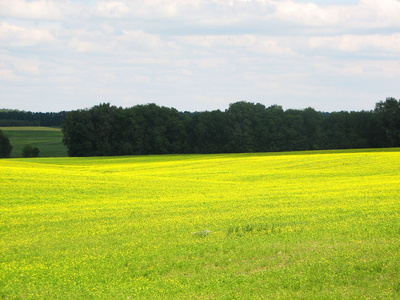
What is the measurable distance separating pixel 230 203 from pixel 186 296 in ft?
40.9

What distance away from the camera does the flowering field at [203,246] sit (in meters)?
10.0

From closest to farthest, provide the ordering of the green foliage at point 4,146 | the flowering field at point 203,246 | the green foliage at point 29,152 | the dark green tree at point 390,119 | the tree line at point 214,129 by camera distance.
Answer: the flowering field at point 203,246, the dark green tree at point 390,119, the tree line at point 214,129, the green foliage at point 4,146, the green foliage at point 29,152

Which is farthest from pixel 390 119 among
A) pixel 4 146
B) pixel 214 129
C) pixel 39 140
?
pixel 39 140

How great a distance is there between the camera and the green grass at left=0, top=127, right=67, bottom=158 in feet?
439

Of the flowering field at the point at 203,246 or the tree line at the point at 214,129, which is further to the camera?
the tree line at the point at 214,129

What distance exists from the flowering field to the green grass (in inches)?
4440

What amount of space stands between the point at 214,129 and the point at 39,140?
86.6m

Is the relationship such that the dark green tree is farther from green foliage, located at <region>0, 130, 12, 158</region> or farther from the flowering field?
green foliage, located at <region>0, 130, 12, 158</region>

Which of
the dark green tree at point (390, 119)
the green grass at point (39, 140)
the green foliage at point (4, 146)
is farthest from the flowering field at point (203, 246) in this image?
the green grass at point (39, 140)

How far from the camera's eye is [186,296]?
379 inches

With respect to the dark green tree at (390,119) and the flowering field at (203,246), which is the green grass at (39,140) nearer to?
the dark green tree at (390,119)

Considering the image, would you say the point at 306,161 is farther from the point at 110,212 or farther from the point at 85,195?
the point at 110,212

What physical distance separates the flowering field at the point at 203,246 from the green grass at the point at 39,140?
11278cm

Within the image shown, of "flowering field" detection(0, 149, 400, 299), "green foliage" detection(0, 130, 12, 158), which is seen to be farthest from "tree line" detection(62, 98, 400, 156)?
"flowering field" detection(0, 149, 400, 299)
